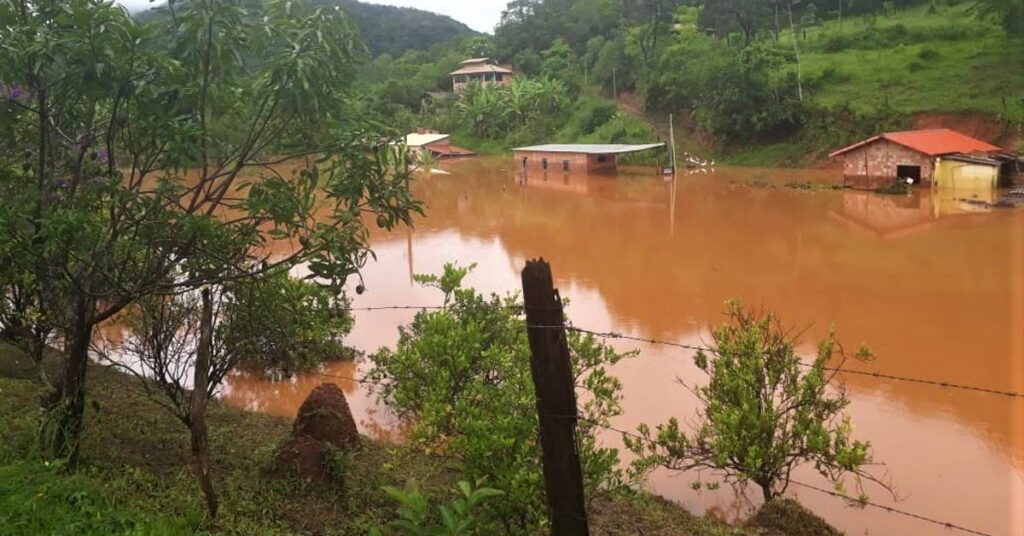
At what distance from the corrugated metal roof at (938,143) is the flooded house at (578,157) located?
30.4 feet

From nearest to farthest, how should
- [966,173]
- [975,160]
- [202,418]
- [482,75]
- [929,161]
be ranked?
[202,418] < [975,160] < [966,173] < [929,161] < [482,75]

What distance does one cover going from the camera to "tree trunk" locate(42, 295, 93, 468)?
161 inches

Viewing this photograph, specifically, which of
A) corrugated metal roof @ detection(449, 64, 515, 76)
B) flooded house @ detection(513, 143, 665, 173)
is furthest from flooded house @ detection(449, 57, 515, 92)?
flooded house @ detection(513, 143, 665, 173)

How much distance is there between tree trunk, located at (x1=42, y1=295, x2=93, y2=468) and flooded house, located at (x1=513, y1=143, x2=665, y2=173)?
27234 mm

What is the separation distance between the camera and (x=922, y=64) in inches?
1268

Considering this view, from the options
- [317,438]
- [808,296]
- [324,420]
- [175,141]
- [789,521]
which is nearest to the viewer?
[175,141]

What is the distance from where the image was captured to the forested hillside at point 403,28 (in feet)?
257

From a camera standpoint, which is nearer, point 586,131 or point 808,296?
point 808,296

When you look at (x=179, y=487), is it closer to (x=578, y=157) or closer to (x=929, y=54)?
(x=578, y=157)

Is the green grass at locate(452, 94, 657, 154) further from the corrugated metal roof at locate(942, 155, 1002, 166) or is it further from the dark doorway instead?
the corrugated metal roof at locate(942, 155, 1002, 166)

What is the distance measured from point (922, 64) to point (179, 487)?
118 ft

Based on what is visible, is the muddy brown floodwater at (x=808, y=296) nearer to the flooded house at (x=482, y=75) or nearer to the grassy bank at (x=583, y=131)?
the grassy bank at (x=583, y=131)

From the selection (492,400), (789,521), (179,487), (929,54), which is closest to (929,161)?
(929,54)

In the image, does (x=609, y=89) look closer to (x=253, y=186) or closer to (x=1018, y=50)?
(x=1018, y=50)
